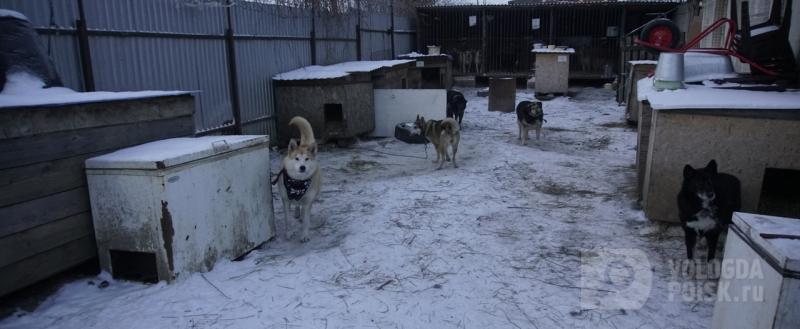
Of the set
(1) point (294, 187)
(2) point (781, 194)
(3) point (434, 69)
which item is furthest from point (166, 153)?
(3) point (434, 69)

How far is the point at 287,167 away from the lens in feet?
14.7

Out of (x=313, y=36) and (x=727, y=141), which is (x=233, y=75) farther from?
(x=727, y=141)

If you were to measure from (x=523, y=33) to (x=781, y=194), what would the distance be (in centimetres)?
1577

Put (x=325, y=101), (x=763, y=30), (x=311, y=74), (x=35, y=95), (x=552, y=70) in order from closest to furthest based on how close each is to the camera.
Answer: (x=35, y=95) → (x=763, y=30) → (x=325, y=101) → (x=311, y=74) → (x=552, y=70)

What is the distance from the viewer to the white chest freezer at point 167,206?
3379 millimetres

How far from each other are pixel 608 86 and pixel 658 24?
11.2m

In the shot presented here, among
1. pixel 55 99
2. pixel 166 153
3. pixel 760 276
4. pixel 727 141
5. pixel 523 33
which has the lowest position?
pixel 760 276

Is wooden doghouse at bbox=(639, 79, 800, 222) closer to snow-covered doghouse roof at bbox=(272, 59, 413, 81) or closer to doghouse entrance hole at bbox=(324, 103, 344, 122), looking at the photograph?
snow-covered doghouse roof at bbox=(272, 59, 413, 81)

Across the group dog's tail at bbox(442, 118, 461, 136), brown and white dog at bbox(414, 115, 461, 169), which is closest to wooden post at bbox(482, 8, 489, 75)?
brown and white dog at bbox(414, 115, 461, 169)

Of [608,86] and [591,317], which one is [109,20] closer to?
[591,317]

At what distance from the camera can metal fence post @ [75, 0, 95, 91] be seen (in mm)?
5242

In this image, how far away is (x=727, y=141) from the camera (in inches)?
173

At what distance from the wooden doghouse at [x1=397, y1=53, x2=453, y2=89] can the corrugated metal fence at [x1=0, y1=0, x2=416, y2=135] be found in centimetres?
463

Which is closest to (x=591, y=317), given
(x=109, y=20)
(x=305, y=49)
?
(x=109, y=20)
